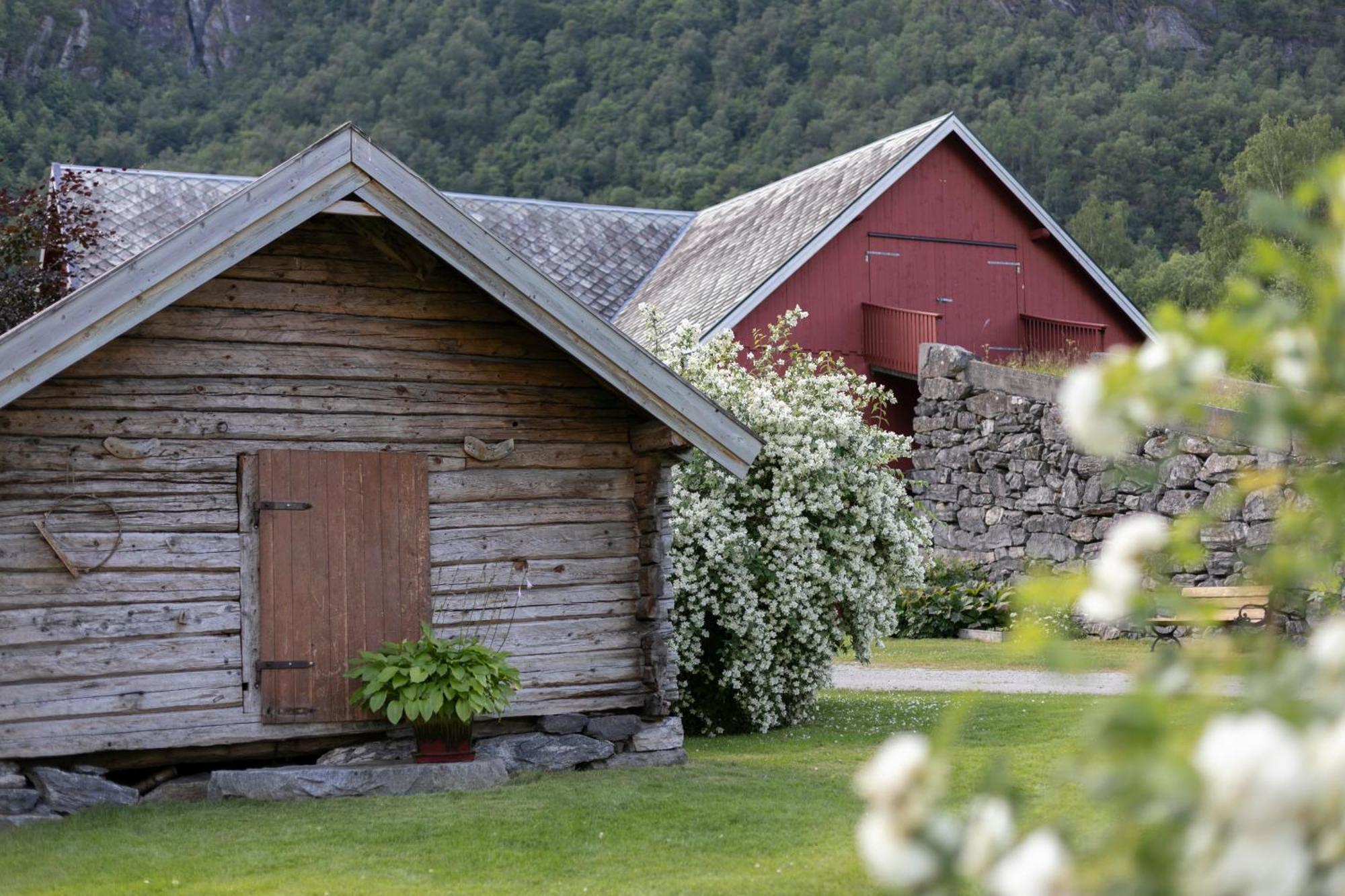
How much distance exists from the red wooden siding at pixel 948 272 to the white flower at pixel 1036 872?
65.6ft

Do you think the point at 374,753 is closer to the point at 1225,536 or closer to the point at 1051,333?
the point at 1225,536

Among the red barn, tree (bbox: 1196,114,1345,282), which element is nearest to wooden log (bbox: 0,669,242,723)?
the red barn

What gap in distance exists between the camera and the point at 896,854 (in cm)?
205

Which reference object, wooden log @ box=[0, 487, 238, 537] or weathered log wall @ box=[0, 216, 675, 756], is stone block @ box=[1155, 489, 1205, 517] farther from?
wooden log @ box=[0, 487, 238, 537]

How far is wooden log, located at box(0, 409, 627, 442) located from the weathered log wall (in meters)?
0.01

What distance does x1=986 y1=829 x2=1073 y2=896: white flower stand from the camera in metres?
1.92

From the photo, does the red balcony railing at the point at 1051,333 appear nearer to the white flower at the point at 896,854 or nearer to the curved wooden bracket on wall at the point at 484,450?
the curved wooden bracket on wall at the point at 484,450

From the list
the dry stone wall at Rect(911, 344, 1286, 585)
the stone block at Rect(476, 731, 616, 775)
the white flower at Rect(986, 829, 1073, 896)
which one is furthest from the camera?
the dry stone wall at Rect(911, 344, 1286, 585)

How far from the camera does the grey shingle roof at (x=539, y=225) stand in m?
20.5

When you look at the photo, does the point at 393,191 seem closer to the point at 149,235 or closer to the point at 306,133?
the point at 149,235

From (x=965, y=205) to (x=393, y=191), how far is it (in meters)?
17.1

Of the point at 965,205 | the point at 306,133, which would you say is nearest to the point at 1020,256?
the point at 965,205

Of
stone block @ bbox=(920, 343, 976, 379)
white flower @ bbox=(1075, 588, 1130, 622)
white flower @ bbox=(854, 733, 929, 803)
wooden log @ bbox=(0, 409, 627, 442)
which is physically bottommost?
white flower @ bbox=(854, 733, 929, 803)

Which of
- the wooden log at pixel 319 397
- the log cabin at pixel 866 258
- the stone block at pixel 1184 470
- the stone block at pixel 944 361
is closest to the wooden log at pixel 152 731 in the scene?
the wooden log at pixel 319 397
